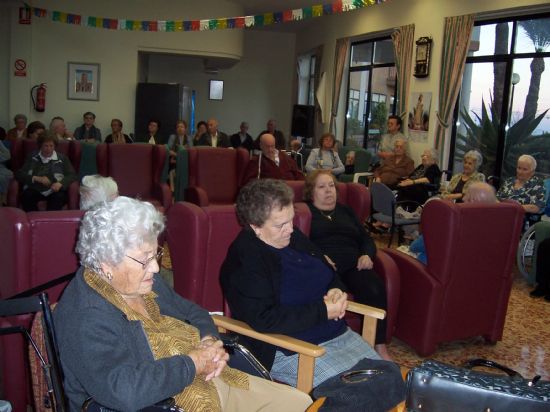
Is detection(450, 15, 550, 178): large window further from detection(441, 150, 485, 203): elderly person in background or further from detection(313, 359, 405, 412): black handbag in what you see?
detection(313, 359, 405, 412): black handbag

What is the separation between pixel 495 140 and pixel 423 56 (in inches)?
66.7

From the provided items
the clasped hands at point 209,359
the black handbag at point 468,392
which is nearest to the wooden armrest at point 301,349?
the clasped hands at point 209,359

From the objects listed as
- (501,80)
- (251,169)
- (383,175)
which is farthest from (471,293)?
(501,80)

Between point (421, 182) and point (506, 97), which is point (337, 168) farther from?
point (506, 97)

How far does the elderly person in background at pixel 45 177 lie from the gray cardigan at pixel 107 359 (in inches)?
179

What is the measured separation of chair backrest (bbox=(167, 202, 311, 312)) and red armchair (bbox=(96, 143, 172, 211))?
10.7 ft

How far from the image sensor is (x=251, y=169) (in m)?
6.04

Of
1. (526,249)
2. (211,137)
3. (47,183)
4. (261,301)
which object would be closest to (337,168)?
(526,249)

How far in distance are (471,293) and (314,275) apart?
142 centimetres

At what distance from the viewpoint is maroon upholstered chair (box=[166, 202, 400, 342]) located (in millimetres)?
2691

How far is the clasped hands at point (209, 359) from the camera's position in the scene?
170 centimetres

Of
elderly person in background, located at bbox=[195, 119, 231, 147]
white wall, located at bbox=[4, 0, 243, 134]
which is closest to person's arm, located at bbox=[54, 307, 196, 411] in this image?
elderly person in background, located at bbox=[195, 119, 231, 147]

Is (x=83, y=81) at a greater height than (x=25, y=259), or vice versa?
(x=83, y=81)

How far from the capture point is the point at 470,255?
3.28 metres
